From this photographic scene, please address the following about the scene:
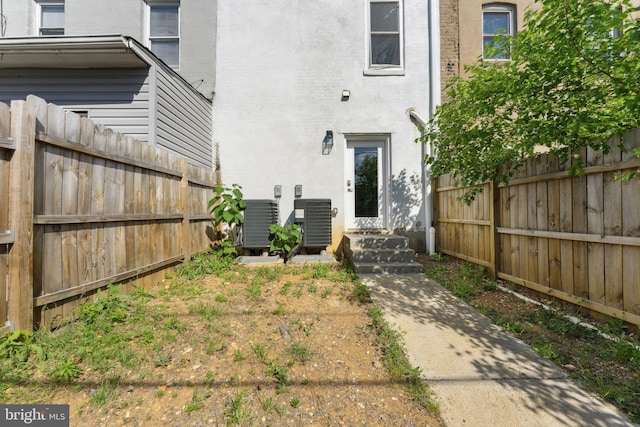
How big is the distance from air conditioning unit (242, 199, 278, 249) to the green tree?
3.72 meters

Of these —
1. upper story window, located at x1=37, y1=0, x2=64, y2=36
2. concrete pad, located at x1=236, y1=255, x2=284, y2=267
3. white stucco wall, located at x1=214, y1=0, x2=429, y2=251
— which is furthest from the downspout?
upper story window, located at x1=37, y1=0, x2=64, y2=36

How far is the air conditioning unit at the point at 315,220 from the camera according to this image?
550 cm

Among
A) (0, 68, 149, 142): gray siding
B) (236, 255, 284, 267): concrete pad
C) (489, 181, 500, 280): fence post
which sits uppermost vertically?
(0, 68, 149, 142): gray siding

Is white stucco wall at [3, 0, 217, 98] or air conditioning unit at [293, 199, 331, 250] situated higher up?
white stucco wall at [3, 0, 217, 98]

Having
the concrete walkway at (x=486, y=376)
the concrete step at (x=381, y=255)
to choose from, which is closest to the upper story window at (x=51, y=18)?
the concrete step at (x=381, y=255)

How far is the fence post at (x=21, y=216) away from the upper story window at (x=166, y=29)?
469cm

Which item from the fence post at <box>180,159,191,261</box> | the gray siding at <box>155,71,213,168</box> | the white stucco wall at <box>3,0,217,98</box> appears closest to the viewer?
the fence post at <box>180,159,191,261</box>

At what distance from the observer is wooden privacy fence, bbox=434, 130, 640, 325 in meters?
2.40

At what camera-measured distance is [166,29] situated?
19.8ft

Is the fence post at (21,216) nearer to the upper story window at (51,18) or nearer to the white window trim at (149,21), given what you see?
the white window trim at (149,21)

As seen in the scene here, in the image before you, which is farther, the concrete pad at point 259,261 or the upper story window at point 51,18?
the upper story window at point 51,18

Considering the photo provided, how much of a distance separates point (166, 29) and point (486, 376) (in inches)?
318

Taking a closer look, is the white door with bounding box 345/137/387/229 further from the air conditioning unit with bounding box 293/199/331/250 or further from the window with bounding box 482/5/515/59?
the window with bounding box 482/5/515/59

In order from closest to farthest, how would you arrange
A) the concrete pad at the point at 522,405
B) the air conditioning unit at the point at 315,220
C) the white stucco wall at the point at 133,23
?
the concrete pad at the point at 522,405 → the air conditioning unit at the point at 315,220 → the white stucco wall at the point at 133,23
